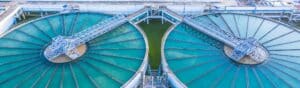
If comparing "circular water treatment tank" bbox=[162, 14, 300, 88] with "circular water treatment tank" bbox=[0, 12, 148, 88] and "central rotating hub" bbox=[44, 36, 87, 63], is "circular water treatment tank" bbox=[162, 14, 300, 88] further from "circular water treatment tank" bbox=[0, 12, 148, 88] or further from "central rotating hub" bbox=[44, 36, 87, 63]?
"central rotating hub" bbox=[44, 36, 87, 63]

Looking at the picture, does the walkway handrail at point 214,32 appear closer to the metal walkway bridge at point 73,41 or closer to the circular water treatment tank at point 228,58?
the circular water treatment tank at point 228,58

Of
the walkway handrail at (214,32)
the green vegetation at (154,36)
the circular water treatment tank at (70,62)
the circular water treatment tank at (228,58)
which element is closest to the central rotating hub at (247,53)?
the circular water treatment tank at (228,58)

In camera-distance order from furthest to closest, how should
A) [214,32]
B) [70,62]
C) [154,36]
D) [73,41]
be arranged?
1. [154,36]
2. [214,32]
3. [73,41]
4. [70,62]

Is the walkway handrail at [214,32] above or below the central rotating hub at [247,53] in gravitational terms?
above

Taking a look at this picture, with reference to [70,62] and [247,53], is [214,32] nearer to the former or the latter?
[247,53]

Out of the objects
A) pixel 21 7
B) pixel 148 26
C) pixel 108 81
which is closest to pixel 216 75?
pixel 108 81

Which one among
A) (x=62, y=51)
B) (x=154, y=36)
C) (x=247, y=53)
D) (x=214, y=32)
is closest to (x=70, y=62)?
(x=62, y=51)
